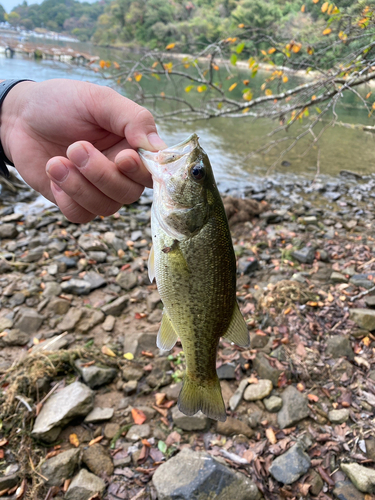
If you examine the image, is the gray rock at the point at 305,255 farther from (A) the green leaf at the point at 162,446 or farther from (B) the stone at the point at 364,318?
(A) the green leaf at the point at 162,446

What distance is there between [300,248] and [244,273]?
5.08ft

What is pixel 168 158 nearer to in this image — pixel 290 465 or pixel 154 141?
pixel 154 141

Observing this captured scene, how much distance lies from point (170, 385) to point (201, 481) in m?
1.27

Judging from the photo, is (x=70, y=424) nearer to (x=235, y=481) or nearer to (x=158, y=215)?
(x=235, y=481)

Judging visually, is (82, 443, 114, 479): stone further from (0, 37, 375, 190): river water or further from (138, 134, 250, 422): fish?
(0, 37, 375, 190): river water

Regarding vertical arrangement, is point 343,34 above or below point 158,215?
above

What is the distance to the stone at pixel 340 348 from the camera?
3.90 m

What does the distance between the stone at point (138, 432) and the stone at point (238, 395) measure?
3.08 ft

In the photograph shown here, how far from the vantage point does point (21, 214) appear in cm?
823

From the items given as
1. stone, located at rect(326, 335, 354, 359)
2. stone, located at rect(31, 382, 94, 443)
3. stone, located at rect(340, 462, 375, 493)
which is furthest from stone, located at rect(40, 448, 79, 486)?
stone, located at rect(326, 335, 354, 359)

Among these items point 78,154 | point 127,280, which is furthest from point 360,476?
point 127,280

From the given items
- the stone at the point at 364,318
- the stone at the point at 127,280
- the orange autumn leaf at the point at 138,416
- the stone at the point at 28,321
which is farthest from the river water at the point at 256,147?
the orange autumn leaf at the point at 138,416

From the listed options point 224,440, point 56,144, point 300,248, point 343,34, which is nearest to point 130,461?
point 224,440

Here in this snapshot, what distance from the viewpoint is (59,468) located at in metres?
2.72
